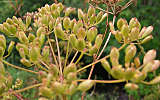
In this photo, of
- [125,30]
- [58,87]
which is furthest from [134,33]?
[58,87]

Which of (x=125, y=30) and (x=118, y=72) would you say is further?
(x=125, y=30)

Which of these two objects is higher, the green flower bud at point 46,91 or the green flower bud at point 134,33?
the green flower bud at point 134,33

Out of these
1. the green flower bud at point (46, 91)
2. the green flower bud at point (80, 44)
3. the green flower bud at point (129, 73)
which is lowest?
the green flower bud at point (46, 91)

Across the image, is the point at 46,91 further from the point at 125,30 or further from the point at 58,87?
the point at 125,30

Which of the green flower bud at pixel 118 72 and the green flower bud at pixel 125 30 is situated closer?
the green flower bud at pixel 118 72

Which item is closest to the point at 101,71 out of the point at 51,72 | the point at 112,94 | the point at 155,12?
the point at 112,94

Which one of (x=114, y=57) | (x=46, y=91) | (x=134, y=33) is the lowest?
(x=46, y=91)

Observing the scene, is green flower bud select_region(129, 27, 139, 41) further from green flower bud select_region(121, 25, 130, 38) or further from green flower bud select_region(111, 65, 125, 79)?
green flower bud select_region(111, 65, 125, 79)

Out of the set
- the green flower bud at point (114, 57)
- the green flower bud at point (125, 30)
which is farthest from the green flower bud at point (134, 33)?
the green flower bud at point (114, 57)

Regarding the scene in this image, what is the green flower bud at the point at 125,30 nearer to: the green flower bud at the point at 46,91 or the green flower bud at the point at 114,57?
the green flower bud at the point at 114,57

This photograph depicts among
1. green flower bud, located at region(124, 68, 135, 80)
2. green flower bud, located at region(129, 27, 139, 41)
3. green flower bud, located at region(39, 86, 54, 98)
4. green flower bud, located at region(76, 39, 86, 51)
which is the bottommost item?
green flower bud, located at region(39, 86, 54, 98)

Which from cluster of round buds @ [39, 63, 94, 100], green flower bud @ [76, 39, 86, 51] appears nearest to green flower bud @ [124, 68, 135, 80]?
cluster of round buds @ [39, 63, 94, 100]

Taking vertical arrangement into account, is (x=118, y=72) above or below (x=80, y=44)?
below
